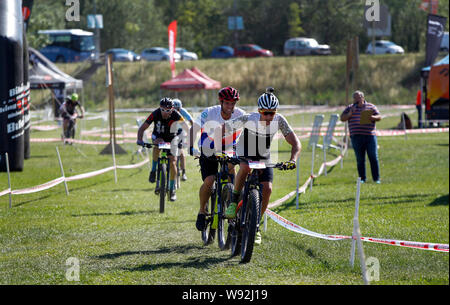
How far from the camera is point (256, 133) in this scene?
7.93 metres

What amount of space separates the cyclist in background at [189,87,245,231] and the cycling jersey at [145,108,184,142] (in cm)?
276

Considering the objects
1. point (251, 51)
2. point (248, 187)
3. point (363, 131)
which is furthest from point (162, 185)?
point (251, 51)

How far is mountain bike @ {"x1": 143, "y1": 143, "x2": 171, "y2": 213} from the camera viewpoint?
11820mm

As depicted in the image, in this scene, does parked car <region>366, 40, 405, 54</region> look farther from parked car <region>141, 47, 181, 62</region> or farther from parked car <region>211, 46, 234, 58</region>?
parked car <region>141, 47, 181, 62</region>

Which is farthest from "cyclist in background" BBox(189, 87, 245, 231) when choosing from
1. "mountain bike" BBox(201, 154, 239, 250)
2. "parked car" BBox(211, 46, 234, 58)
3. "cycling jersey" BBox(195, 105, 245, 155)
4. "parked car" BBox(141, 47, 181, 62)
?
"parked car" BBox(211, 46, 234, 58)

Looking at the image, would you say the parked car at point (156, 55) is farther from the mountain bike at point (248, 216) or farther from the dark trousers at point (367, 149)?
the mountain bike at point (248, 216)

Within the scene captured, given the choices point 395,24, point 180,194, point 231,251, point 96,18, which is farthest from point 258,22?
point 231,251

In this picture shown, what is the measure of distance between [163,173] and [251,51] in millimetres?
51499

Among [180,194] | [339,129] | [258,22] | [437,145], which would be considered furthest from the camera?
[258,22]

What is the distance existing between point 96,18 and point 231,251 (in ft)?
124

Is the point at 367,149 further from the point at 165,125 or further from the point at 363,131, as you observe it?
the point at 165,125

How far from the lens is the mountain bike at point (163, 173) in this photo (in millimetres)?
11820

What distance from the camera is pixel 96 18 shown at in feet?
145
